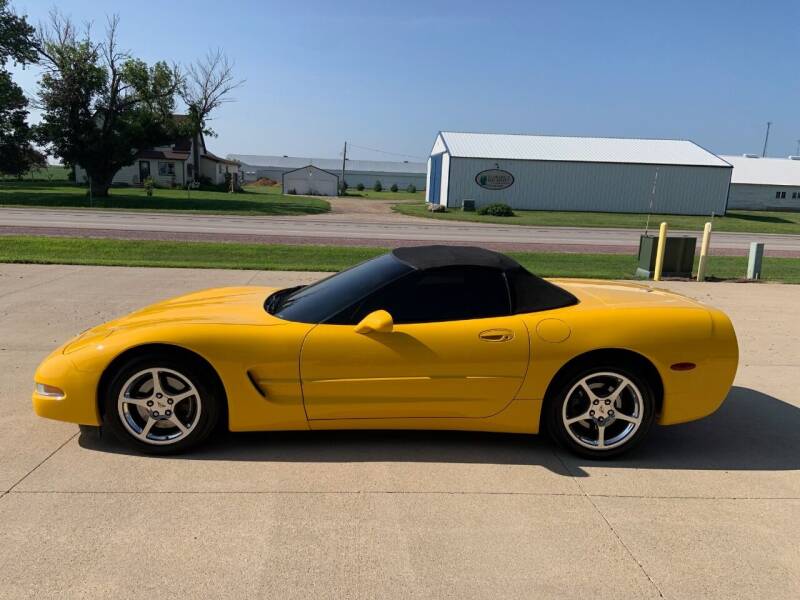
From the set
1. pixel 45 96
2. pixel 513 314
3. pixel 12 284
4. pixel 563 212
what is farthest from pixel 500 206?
pixel 513 314

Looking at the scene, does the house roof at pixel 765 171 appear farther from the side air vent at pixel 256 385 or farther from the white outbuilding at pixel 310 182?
the side air vent at pixel 256 385

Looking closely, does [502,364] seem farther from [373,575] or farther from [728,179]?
[728,179]

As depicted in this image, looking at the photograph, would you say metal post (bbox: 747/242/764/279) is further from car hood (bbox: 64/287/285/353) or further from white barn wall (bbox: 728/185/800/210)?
white barn wall (bbox: 728/185/800/210)

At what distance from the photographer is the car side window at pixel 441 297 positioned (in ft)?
12.1

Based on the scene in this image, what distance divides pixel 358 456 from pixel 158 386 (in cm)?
128

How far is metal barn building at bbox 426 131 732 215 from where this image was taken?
1645 inches

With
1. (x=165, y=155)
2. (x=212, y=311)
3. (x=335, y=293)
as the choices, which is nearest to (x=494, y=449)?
(x=335, y=293)

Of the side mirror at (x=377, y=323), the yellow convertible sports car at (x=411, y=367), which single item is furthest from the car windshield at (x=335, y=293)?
the side mirror at (x=377, y=323)

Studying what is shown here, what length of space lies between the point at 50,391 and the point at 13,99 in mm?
39393

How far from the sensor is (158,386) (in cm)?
358

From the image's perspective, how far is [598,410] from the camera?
3.73m

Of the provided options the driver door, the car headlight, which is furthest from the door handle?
the car headlight

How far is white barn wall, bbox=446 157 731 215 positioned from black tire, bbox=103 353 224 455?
3930cm

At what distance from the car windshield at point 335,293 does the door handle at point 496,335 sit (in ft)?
2.09
